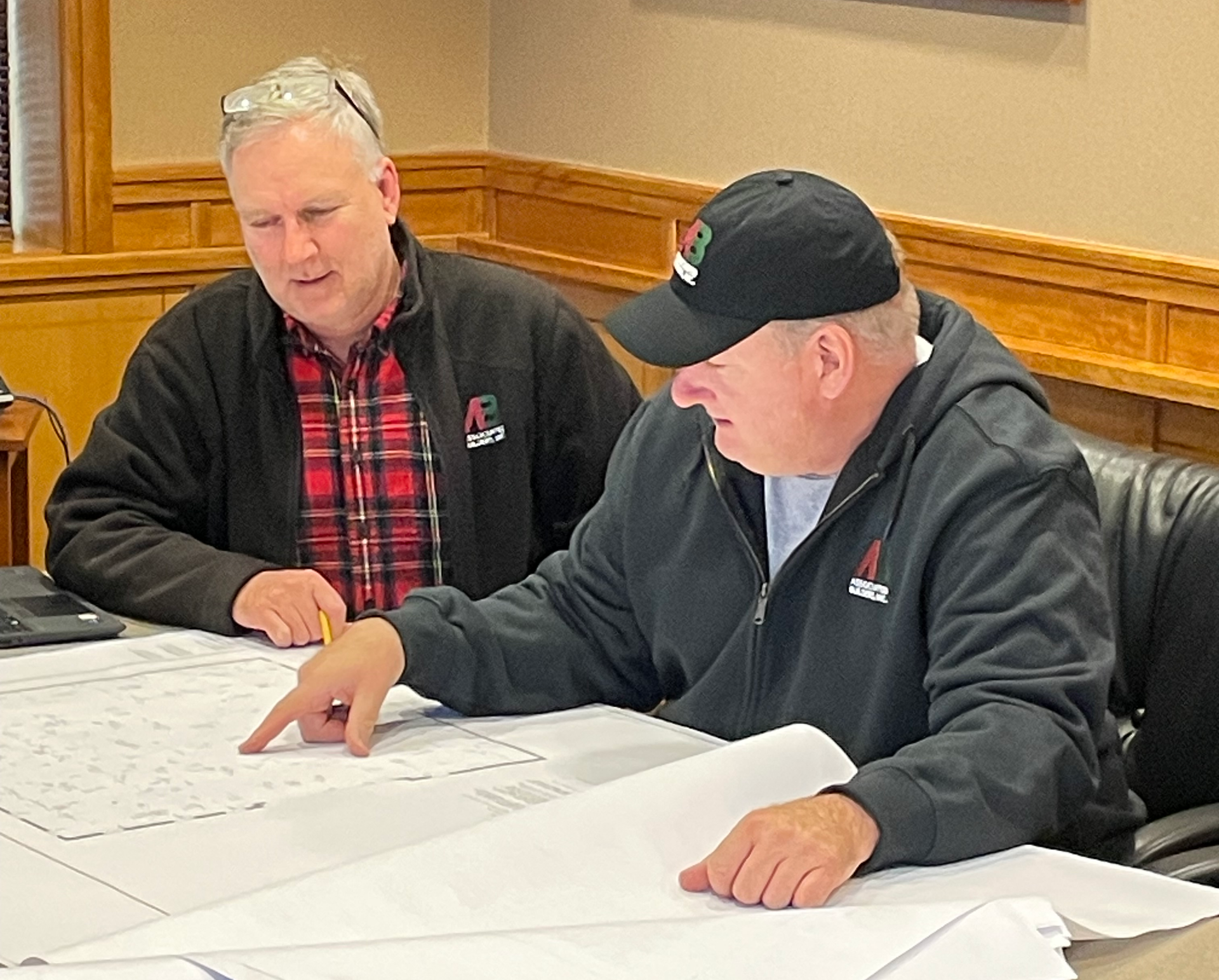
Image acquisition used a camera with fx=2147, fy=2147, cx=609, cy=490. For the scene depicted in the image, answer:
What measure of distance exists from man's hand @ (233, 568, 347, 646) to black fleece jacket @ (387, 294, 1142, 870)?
0.65 ft

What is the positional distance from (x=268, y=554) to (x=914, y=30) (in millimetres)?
1679

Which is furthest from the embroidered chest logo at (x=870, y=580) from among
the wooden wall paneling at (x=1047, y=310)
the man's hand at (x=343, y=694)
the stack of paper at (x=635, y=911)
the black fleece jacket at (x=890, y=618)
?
the wooden wall paneling at (x=1047, y=310)

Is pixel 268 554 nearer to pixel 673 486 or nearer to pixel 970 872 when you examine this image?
pixel 673 486

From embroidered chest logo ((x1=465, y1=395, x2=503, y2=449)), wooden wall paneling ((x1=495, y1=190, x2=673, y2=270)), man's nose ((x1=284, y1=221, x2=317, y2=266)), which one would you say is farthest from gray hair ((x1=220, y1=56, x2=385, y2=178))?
wooden wall paneling ((x1=495, y1=190, x2=673, y2=270))

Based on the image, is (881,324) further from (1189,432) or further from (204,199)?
(204,199)

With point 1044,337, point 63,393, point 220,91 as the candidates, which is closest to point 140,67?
point 220,91

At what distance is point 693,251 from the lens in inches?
75.4

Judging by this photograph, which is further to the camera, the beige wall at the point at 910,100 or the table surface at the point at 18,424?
the table surface at the point at 18,424

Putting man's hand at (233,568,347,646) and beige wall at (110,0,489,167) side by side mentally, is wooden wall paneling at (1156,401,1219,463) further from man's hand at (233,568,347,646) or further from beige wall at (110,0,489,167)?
beige wall at (110,0,489,167)

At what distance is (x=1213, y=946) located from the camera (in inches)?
60.2

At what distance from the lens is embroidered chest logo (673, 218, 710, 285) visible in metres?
1.90

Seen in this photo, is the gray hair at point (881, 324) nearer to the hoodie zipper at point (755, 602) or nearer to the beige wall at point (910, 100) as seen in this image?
the hoodie zipper at point (755, 602)

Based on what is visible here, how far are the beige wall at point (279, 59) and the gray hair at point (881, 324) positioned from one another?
271 cm

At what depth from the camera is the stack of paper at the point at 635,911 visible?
1.39 metres
